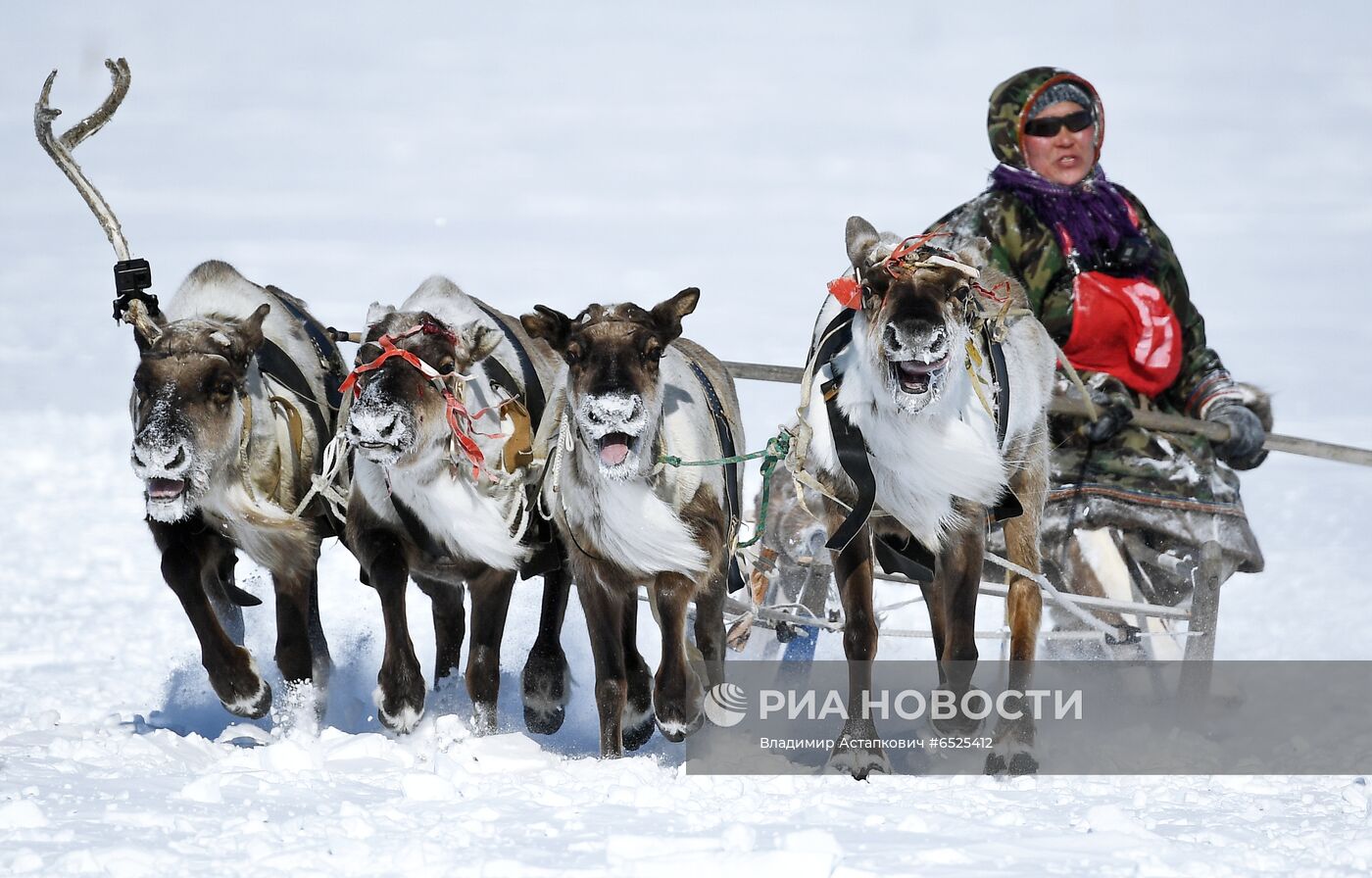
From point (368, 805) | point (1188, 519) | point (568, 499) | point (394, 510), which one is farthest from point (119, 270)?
point (1188, 519)

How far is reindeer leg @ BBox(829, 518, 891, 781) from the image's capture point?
684cm

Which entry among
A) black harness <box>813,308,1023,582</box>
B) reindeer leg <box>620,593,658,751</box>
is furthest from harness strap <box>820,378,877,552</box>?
reindeer leg <box>620,593,658,751</box>

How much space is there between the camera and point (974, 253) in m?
7.20

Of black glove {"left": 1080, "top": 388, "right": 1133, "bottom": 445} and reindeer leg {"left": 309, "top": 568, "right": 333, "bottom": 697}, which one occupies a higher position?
black glove {"left": 1080, "top": 388, "right": 1133, "bottom": 445}

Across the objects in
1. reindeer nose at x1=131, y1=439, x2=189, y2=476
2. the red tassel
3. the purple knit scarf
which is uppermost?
the purple knit scarf

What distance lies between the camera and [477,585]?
7.91m

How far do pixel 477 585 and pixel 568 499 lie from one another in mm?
822

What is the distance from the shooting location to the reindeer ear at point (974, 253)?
22.9ft

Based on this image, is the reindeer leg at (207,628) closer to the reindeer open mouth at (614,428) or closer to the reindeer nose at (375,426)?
the reindeer nose at (375,426)

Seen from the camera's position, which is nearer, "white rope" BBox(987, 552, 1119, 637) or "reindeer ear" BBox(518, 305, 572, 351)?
"reindeer ear" BBox(518, 305, 572, 351)

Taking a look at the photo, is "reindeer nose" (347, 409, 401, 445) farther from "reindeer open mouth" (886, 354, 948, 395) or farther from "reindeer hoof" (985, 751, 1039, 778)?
"reindeer hoof" (985, 751, 1039, 778)

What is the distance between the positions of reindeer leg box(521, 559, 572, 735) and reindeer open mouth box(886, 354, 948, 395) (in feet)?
7.63

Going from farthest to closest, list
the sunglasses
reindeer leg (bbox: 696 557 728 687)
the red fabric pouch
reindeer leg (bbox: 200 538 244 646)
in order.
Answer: the sunglasses < the red fabric pouch < reindeer leg (bbox: 200 538 244 646) < reindeer leg (bbox: 696 557 728 687)

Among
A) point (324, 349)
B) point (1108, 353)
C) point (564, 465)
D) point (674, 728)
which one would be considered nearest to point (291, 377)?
point (324, 349)
